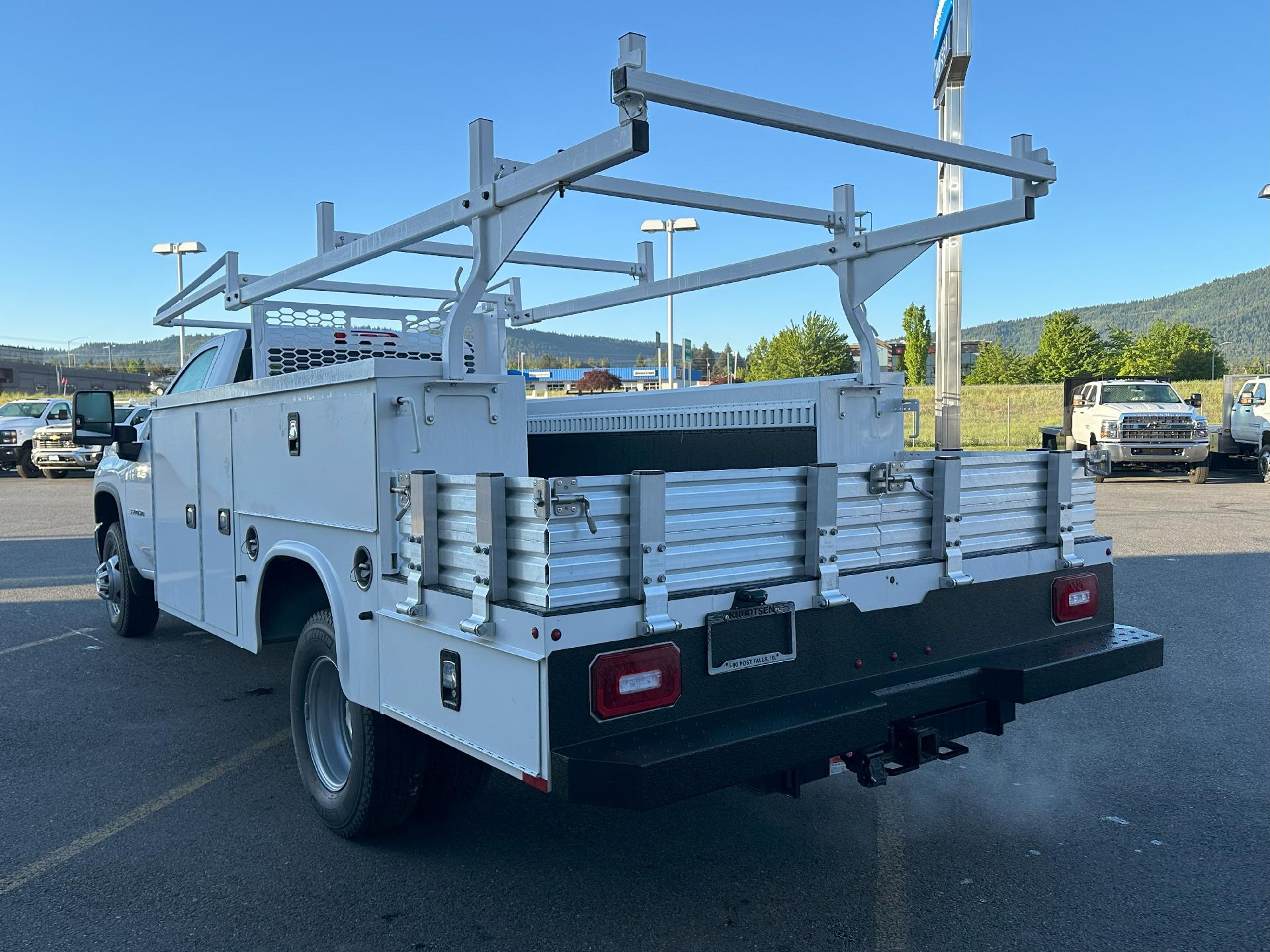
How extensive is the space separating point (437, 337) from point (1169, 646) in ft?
16.9

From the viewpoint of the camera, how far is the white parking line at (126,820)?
3.62 meters

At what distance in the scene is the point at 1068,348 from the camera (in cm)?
7956

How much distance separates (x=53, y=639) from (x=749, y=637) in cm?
630

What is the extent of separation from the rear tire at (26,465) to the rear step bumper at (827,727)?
2590cm

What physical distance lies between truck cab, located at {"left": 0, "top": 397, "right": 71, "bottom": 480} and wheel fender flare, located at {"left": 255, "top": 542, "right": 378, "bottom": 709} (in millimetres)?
23499

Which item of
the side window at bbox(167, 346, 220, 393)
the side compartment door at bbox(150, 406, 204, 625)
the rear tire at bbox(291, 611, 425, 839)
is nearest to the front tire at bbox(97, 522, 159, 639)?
the side compartment door at bbox(150, 406, 204, 625)

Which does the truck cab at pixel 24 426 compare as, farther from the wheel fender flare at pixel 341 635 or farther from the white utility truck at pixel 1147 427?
the wheel fender flare at pixel 341 635

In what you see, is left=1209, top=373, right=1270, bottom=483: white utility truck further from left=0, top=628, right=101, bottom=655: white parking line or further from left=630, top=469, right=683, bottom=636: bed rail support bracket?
left=630, top=469, right=683, bottom=636: bed rail support bracket

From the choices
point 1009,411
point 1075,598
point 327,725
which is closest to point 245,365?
point 327,725

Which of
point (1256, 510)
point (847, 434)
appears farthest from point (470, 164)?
point (1256, 510)

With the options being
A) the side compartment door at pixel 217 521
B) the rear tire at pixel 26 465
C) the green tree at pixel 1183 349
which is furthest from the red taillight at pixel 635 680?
the green tree at pixel 1183 349

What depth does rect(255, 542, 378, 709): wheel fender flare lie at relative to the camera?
352 cm

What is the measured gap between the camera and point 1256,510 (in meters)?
14.8

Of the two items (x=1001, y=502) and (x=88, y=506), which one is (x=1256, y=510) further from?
(x=88, y=506)
